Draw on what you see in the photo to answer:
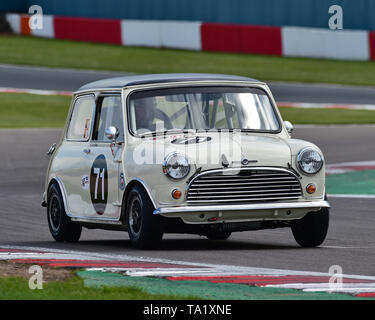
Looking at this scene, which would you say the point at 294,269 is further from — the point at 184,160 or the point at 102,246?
the point at 102,246

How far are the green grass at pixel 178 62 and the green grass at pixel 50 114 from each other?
4498mm

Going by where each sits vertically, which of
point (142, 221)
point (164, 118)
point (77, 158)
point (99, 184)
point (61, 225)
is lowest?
point (61, 225)

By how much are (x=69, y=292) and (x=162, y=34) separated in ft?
97.6

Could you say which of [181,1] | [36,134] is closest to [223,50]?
[181,1]

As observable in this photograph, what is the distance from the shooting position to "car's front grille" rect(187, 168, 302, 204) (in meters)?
9.94

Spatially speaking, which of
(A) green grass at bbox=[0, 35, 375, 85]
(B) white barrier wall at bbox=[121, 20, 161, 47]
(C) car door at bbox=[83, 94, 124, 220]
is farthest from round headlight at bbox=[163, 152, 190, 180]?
(B) white barrier wall at bbox=[121, 20, 161, 47]

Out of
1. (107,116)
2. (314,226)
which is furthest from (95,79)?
(314,226)

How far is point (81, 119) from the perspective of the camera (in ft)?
38.9

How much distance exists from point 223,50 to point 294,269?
89.8ft

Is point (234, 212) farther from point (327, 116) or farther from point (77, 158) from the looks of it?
point (327, 116)

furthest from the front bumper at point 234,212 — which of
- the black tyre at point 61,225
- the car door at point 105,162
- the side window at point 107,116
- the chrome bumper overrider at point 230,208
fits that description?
the black tyre at point 61,225

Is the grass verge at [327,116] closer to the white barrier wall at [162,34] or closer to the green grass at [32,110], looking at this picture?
the green grass at [32,110]

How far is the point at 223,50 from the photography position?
35.7 m

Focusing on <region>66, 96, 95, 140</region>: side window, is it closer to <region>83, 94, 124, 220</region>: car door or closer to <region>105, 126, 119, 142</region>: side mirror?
<region>83, 94, 124, 220</region>: car door
